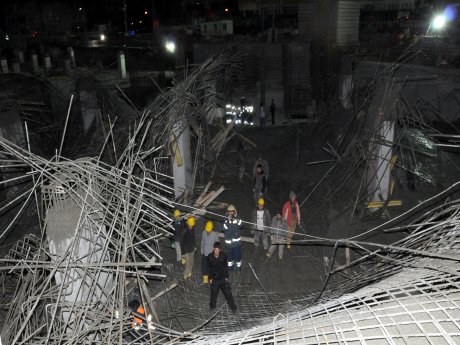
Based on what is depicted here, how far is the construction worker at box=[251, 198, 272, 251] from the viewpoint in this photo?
24.5 ft

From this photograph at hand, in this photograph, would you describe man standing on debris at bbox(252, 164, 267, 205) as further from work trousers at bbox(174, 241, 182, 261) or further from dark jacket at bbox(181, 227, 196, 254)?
dark jacket at bbox(181, 227, 196, 254)

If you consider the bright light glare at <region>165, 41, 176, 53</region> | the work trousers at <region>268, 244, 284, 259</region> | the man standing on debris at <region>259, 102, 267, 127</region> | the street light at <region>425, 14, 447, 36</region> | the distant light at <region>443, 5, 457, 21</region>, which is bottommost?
the work trousers at <region>268, 244, 284, 259</region>

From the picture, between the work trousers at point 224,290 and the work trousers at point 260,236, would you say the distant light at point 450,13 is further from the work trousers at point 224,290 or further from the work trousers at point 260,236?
the work trousers at point 224,290

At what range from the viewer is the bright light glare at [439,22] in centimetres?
1998

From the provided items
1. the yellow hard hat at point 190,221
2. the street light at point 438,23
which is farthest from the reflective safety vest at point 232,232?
the street light at point 438,23

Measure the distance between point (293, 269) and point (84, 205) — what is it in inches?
177

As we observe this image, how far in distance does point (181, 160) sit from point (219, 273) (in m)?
3.87

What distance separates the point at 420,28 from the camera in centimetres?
2116

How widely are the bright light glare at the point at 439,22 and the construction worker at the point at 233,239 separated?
18.0 metres

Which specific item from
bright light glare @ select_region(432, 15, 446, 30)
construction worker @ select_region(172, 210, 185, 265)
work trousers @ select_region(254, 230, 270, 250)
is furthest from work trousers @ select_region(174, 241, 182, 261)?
bright light glare @ select_region(432, 15, 446, 30)

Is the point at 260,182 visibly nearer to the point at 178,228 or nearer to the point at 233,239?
the point at 233,239

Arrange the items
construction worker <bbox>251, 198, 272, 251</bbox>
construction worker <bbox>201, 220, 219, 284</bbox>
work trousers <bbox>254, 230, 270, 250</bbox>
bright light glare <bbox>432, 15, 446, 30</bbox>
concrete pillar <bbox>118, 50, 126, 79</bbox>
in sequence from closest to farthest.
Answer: construction worker <bbox>201, 220, 219, 284</bbox> → construction worker <bbox>251, 198, 272, 251</bbox> → work trousers <bbox>254, 230, 270, 250</bbox> → bright light glare <bbox>432, 15, 446, 30</bbox> → concrete pillar <bbox>118, 50, 126, 79</bbox>

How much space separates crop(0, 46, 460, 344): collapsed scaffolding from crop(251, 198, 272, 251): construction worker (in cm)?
140

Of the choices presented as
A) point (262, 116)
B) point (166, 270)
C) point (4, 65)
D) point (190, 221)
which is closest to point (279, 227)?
point (190, 221)
